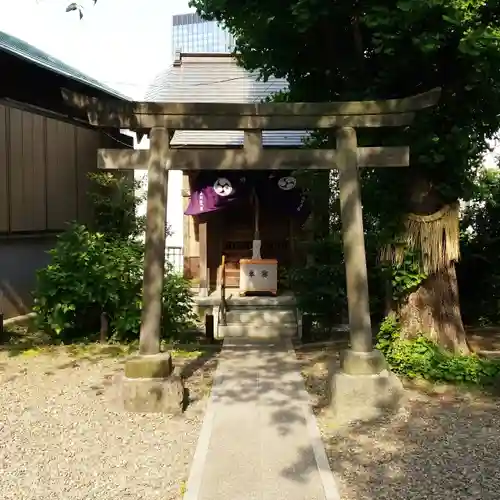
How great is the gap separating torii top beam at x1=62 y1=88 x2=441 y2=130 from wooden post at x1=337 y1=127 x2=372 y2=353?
9.3 inches

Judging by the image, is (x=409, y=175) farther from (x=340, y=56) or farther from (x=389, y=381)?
(x=389, y=381)

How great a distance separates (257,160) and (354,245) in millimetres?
1467

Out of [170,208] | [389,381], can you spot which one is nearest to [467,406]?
[389,381]

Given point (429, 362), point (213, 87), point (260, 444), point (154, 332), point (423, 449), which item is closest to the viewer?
point (423, 449)

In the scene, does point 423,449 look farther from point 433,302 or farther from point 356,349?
point 433,302

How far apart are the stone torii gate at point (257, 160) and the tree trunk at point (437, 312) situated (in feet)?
4.66

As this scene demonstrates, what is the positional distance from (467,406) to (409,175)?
2982mm

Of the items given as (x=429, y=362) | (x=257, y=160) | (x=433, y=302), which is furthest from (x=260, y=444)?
(x=433, y=302)

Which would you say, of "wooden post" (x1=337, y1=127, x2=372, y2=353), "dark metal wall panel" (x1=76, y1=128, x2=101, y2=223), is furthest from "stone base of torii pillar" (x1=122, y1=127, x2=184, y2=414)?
"dark metal wall panel" (x1=76, y1=128, x2=101, y2=223)

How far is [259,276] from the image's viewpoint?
13.8 meters

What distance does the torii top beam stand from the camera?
6.29 metres

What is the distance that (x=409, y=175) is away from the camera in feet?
24.4

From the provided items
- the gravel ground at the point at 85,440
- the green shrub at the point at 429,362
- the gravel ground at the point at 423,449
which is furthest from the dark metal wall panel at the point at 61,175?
the gravel ground at the point at 423,449

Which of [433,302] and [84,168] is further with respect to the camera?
[84,168]
